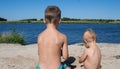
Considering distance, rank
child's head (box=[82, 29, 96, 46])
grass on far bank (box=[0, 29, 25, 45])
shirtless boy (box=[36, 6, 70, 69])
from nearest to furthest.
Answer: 1. shirtless boy (box=[36, 6, 70, 69])
2. child's head (box=[82, 29, 96, 46])
3. grass on far bank (box=[0, 29, 25, 45])

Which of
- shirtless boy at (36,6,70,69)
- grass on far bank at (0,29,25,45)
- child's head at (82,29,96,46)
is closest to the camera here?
shirtless boy at (36,6,70,69)

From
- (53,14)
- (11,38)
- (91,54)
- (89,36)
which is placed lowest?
(11,38)

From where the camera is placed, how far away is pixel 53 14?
442 cm

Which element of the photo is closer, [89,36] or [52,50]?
[52,50]

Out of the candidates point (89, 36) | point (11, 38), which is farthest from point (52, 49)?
point (11, 38)

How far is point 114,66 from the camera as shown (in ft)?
34.7

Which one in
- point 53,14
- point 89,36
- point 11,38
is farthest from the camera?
point 11,38

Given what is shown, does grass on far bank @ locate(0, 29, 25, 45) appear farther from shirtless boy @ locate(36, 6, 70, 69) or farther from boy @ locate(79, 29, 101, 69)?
shirtless boy @ locate(36, 6, 70, 69)

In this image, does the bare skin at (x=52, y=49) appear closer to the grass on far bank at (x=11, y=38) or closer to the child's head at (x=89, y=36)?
the child's head at (x=89, y=36)

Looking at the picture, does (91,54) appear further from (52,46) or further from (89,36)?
(52,46)

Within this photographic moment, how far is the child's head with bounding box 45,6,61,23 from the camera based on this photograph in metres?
4.42

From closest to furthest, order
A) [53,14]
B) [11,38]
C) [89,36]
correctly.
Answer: [53,14] → [89,36] → [11,38]

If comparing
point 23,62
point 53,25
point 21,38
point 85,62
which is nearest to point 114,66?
point 23,62

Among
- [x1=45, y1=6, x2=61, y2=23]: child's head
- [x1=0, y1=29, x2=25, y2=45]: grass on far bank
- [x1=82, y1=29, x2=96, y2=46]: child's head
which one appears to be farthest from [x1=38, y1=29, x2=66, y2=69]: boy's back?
[x1=0, y1=29, x2=25, y2=45]: grass on far bank
